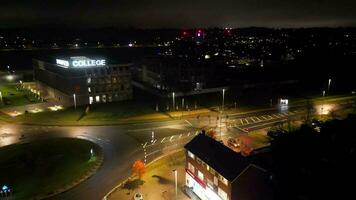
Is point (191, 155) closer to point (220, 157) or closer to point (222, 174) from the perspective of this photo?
point (220, 157)

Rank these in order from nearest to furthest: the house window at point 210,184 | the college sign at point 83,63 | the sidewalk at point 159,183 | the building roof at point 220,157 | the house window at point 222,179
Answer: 1. the building roof at point 220,157
2. the house window at point 222,179
3. the house window at point 210,184
4. the sidewalk at point 159,183
5. the college sign at point 83,63

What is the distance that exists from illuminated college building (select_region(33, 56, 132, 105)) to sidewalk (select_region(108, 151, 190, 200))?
38.8 m

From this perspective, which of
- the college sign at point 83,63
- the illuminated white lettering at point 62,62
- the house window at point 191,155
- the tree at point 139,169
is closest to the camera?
the house window at point 191,155

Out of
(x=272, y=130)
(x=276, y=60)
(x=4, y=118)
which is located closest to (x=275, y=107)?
(x=272, y=130)

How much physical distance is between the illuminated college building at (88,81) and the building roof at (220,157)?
46.8m

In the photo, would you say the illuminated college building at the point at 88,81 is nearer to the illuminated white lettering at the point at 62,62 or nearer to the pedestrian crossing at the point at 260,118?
the illuminated white lettering at the point at 62,62

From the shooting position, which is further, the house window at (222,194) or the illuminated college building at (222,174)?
the house window at (222,194)

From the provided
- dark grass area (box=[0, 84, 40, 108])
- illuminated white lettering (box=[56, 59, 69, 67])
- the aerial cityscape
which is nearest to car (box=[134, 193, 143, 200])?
the aerial cityscape

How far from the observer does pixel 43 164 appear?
44094mm

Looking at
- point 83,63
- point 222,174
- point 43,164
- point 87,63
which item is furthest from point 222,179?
point 83,63

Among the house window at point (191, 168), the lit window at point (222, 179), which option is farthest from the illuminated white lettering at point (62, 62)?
the lit window at point (222, 179)

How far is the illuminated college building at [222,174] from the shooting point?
30.4 m

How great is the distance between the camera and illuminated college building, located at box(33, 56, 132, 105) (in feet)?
250

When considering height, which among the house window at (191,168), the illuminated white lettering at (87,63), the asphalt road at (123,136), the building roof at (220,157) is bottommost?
Result: the asphalt road at (123,136)
